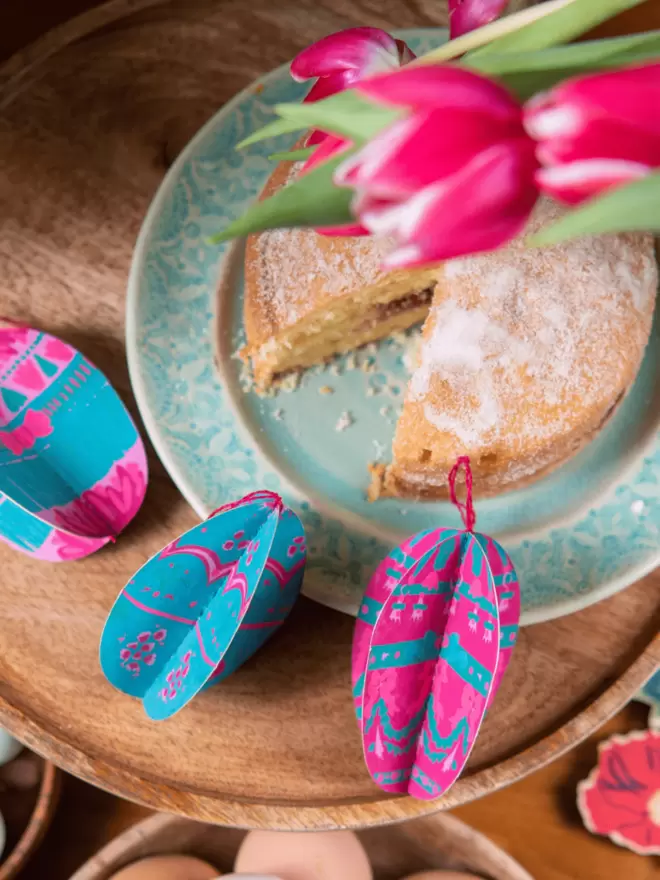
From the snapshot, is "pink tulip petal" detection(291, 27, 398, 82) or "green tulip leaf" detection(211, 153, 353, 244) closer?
"green tulip leaf" detection(211, 153, 353, 244)

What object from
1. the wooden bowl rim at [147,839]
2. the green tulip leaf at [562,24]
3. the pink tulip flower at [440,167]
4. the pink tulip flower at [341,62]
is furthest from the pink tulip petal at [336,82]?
the wooden bowl rim at [147,839]

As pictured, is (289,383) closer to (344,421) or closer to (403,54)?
(344,421)

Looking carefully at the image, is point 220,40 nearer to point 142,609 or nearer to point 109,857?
point 142,609

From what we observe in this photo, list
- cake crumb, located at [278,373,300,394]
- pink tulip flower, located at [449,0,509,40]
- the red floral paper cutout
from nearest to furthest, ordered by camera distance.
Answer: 1. pink tulip flower, located at [449,0,509,40]
2. cake crumb, located at [278,373,300,394]
3. the red floral paper cutout

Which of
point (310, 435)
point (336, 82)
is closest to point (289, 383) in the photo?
point (310, 435)

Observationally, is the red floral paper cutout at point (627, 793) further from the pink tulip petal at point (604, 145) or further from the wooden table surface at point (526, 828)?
the pink tulip petal at point (604, 145)

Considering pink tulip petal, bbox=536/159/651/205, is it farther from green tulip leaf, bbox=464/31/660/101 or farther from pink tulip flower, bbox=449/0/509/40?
pink tulip flower, bbox=449/0/509/40

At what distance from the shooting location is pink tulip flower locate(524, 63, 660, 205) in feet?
0.96

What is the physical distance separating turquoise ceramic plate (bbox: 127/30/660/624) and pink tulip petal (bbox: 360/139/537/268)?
0.52 meters

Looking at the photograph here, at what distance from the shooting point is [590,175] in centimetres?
30

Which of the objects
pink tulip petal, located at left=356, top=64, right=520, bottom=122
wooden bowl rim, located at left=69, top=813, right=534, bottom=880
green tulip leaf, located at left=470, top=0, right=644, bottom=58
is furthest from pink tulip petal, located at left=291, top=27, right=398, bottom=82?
wooden bowl rim, located at left=69, top=813, right=534, bottom=880

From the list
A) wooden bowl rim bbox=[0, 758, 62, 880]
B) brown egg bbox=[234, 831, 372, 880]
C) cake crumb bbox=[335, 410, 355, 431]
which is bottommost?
brown egg bbox=[234, 831, 372, 880]

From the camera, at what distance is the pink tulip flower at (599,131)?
293 mm

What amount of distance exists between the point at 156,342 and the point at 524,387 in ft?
1.29
